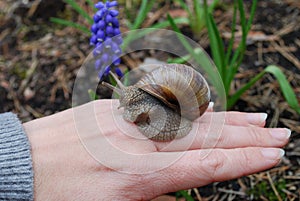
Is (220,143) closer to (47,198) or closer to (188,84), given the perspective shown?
(188,84)

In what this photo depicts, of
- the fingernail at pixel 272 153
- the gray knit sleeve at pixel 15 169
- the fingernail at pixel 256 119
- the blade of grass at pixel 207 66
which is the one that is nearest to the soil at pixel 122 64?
the blade of grass at pixel 207 66

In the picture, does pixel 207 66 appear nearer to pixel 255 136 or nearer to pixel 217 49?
pixel 217 49

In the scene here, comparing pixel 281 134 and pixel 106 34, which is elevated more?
pixel 106 34

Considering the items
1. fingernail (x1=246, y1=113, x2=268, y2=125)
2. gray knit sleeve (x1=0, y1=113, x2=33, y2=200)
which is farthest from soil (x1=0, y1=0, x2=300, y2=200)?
gray knit sleeve (x1=0, y1=113, x2=33, y2=200)

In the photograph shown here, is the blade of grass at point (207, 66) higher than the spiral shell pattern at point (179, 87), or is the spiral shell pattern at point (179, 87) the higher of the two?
the spiral shell pattern at point (179, 87)

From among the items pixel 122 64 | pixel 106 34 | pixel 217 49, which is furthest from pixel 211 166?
pixel 122 64

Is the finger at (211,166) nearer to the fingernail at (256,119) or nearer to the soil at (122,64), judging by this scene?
the fingernail at (256,119)

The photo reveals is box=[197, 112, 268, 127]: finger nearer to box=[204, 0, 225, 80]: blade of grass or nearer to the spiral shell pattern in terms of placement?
the spiral shell pattern
